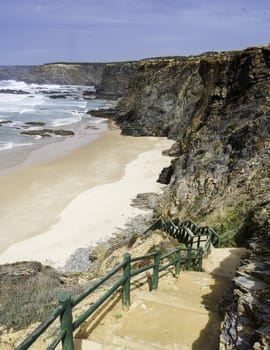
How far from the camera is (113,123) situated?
50.3 metres

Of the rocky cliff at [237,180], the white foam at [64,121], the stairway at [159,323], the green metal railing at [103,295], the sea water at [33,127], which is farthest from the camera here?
the white foam at [64,121]

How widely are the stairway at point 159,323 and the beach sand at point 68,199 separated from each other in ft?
27.2

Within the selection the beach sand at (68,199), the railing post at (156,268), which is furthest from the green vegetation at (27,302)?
the beach sand at (68,199)

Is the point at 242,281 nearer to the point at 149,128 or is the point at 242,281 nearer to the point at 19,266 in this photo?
the point at 19,266

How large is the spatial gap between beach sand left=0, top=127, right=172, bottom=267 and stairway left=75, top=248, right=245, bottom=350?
27.2 ft

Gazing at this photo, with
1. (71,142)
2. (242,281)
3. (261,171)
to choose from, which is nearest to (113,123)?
(71,142)

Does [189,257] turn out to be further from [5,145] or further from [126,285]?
[5,145]

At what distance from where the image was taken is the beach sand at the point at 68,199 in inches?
556

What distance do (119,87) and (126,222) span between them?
83.2m

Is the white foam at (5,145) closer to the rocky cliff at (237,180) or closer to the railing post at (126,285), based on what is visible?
the rocky cliff at (237,180)

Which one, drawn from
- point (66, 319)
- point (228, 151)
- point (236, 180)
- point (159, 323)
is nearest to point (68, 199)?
point (228, 151)

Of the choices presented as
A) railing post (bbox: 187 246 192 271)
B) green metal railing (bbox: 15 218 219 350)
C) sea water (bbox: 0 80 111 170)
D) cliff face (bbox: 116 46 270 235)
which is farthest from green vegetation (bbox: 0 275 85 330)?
sea water (bbox: 0 80 111 170)

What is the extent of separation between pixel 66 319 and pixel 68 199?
645 inches

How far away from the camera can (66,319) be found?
3045 mm
